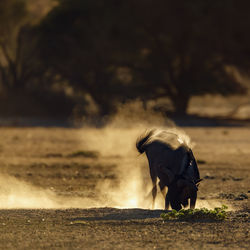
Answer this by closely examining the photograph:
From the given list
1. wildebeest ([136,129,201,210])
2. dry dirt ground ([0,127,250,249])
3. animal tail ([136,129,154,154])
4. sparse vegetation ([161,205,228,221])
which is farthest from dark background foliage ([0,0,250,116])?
sparse vegetation ([161,205,228,221])

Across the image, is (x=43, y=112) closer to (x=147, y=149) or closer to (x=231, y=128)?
(x=231, y=128)

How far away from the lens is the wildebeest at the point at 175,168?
370 inches

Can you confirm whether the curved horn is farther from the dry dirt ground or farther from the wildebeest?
the dry dirt ground

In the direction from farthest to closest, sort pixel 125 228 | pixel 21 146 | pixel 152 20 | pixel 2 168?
1. pixel 152 20
2. pixel 21 146
3. pixel 2 168
4. pixel 125 228

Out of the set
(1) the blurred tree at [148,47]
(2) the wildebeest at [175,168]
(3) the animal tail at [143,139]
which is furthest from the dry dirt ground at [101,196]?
(1) the blurred tree at [148,47]

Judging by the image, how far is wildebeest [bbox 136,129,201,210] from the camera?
30.8ft

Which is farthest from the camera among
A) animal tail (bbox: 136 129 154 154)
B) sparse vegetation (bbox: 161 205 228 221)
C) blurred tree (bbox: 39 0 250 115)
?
blurred tree (bbox: 39 0 250 115)

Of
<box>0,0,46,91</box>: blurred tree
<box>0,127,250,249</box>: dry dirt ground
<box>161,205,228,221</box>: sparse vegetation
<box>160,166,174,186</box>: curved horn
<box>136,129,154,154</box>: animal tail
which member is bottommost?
<box>0,127,250,249</box>: dry dirt ground

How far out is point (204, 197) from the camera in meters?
11.8

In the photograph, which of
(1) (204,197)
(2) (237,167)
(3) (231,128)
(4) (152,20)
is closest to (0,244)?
(1) (204,197)

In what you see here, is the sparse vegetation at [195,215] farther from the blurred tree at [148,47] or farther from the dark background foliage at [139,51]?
the blurred tree at [148,47]

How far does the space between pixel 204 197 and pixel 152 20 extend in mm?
26418

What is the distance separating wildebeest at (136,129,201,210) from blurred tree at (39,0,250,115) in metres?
25.6

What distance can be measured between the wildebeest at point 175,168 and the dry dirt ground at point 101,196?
1.46 feet
